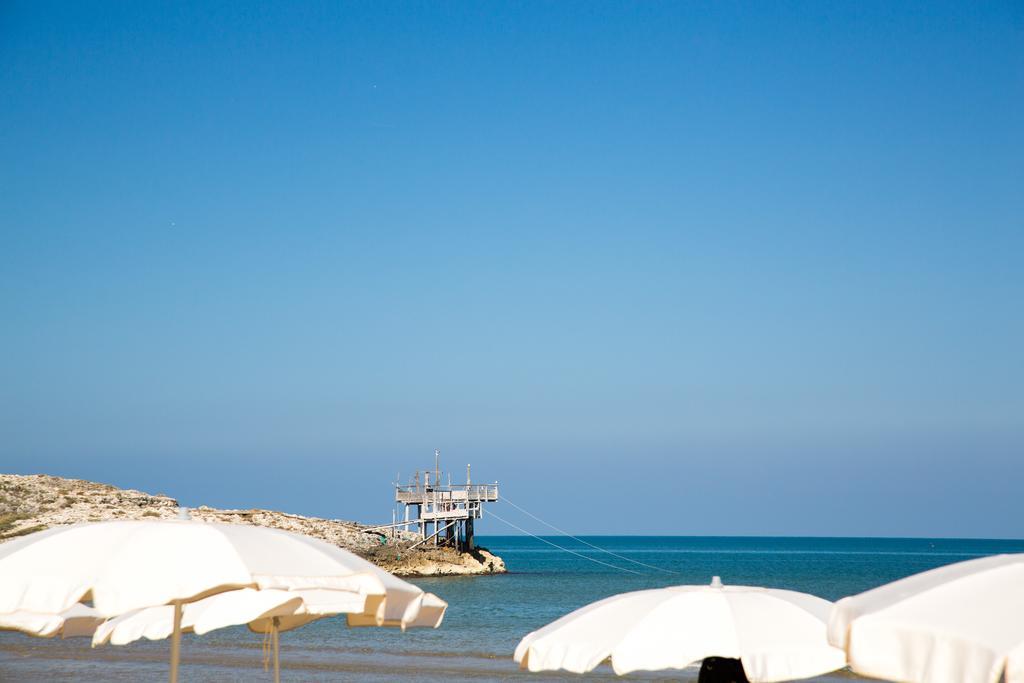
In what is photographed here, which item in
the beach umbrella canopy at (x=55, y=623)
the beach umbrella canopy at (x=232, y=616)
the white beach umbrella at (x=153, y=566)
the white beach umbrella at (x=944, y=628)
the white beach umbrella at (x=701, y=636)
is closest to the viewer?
the white beach umbrella at (x=944, y=628)

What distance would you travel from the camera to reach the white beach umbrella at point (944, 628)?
545cm

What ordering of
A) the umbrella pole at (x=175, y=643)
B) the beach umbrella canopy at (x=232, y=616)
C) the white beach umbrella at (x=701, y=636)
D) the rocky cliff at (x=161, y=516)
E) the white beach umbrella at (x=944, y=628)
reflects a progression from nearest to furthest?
the white beach umbrella at (x=944, y=628) → the white beach umbrella at (x=701, y=636) → the umbrella pole at (x=175, y=643) → the beach umbrella canopy at (x=232, y=616) → the rocky cliff at (x=161, y=516)

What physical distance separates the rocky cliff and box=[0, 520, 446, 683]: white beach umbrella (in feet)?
149

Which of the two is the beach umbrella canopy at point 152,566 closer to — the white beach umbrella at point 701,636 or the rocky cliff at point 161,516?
the white beach umbrella at point 701,636

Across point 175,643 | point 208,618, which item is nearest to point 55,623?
point 175,643

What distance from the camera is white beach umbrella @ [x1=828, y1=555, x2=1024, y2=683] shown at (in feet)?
17.9

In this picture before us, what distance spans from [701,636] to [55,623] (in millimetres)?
5180

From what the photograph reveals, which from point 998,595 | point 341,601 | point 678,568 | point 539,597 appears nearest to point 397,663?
point 341,601

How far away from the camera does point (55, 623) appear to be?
9273mm

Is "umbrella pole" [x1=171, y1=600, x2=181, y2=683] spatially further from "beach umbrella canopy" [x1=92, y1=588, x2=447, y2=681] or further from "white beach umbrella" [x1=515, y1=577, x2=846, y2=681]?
"white beach umbrella" [x1=515, y1=577, x2=846, y2=681]

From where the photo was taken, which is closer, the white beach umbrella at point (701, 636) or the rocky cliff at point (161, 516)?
the white beach umbrella at point (701, 636)

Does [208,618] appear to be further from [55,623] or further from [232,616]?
[55,623]

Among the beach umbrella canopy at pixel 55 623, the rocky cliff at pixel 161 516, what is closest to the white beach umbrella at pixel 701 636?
the beach umbrella canopy at pixel 55 623

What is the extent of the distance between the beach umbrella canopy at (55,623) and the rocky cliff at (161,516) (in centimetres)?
4190
